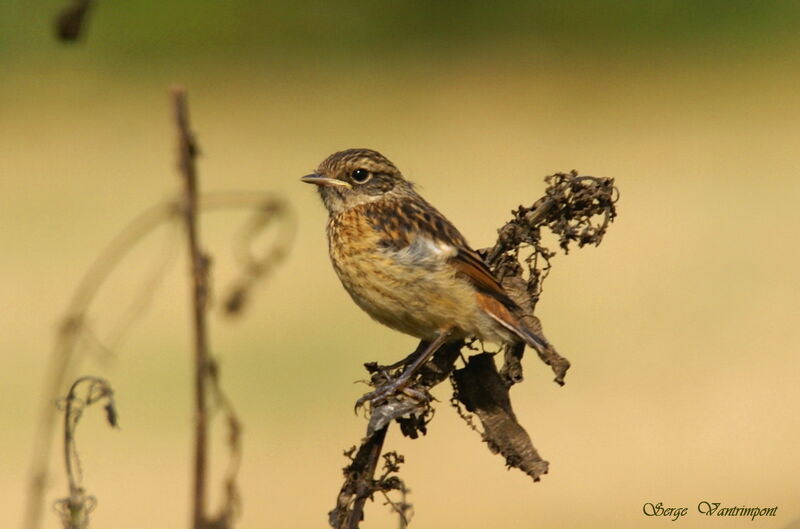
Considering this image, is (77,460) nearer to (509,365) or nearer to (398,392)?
(398,392)

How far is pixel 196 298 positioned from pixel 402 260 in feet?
10.2

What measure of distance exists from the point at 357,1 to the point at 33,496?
1966 cm

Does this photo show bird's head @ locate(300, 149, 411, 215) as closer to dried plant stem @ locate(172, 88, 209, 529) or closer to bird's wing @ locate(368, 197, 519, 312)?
bird's wing @ locate(368, 197, 519, 312)

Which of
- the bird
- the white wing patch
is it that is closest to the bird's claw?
the bird

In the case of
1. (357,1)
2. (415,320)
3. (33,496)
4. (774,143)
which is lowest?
(33,496)

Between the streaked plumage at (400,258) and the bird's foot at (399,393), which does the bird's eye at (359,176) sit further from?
the bird's foot at (399,393)

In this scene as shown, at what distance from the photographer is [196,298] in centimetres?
195

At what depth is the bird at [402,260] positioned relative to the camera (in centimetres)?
461

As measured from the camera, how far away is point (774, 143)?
59.6ft

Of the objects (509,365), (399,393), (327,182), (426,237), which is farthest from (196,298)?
(327,182)

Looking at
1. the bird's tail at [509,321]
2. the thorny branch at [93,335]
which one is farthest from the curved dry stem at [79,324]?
the bird's tail at [509,321]

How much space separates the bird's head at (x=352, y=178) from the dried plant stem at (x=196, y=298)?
11.6ft

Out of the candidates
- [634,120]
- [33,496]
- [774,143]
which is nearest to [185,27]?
[634,120]

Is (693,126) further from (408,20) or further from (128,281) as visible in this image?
(128,281)
